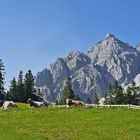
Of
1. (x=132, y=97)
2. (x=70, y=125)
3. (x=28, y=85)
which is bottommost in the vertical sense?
(x=70, y=125)

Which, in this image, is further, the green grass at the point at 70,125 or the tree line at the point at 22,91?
the tree line at the point at 22,91

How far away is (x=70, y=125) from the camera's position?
40781 millimetres

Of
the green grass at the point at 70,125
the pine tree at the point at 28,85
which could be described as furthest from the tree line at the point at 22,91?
the green grass at the point at 70,125

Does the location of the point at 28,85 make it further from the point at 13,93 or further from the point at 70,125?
the point at 70,125

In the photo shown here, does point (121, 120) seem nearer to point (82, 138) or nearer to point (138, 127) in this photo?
point (138, 127)

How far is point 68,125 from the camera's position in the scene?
4078 cm

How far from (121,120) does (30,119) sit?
9.58m

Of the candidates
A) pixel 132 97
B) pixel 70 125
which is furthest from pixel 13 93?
pixel 70 125

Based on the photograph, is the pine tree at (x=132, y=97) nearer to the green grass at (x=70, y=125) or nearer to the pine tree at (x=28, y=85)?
the pine tree at (x=28, y=85)

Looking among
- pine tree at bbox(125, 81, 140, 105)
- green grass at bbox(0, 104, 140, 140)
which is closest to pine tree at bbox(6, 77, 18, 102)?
pine tree at bbox(125, 81, 140, 105)

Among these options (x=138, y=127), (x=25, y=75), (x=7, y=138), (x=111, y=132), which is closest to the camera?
(x=7, y=138)

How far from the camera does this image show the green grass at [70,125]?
1416 inches

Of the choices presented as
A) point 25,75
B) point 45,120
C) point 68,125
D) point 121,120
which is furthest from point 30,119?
point 25,75

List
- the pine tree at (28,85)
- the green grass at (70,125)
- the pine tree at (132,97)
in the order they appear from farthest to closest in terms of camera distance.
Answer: the pine tree at (132,97), the pine tree at (28,85), the green grass at (70,125)
